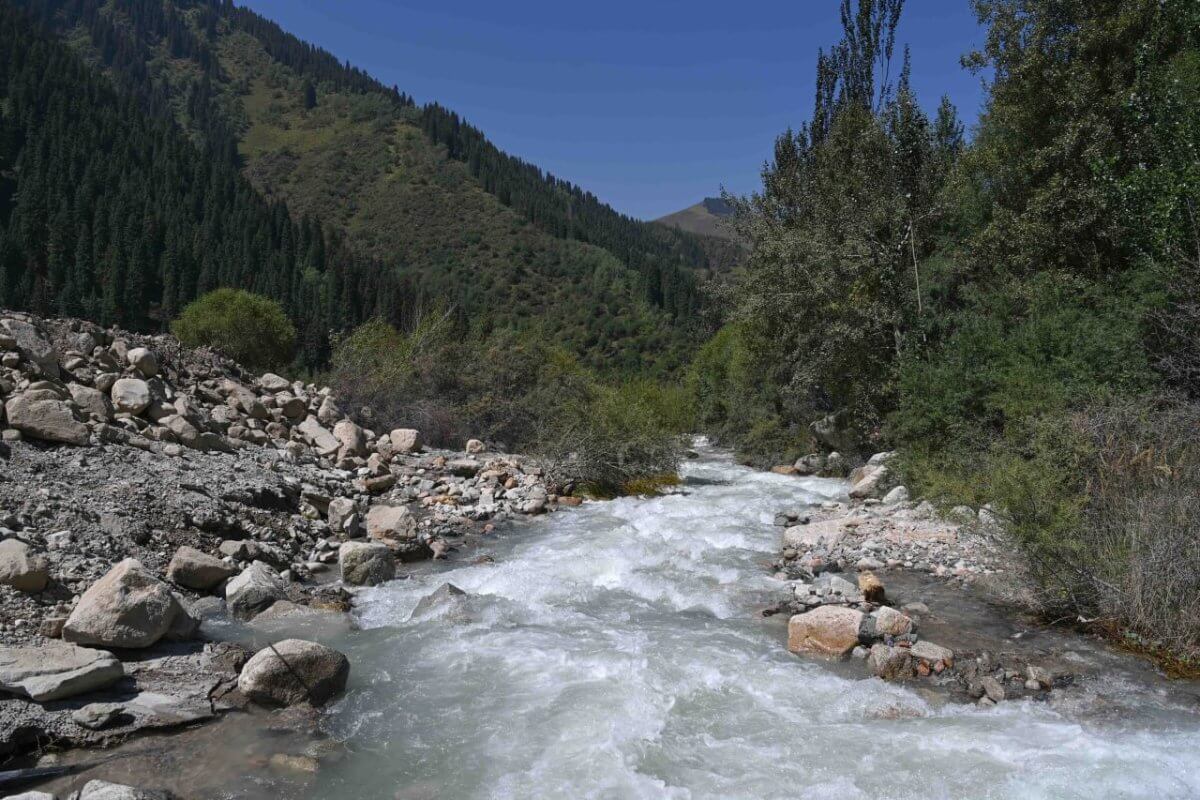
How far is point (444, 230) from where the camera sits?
81.8 meters

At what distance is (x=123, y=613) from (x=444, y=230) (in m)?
79.9

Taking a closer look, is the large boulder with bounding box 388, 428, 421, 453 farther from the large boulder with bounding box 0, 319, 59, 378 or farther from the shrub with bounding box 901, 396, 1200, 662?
the shrub with bounding box 901, 396, 1200, 662

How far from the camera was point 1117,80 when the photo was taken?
1428cm

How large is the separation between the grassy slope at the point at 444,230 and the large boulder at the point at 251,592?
127 feet

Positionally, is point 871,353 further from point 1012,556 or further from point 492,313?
point 492,313

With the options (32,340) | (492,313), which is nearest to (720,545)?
(32,340)

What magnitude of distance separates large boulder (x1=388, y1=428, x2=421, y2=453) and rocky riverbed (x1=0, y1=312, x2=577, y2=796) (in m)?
0.05

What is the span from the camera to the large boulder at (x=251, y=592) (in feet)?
24.7

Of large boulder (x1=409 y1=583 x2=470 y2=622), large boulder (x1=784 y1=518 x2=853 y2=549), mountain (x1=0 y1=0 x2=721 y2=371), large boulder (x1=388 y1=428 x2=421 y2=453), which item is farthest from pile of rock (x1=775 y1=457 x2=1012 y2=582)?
mountain (x1=0 y1=0 x2=721 y2=371)

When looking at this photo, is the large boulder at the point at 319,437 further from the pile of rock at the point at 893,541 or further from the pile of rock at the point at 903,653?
the pile of rock at the point at 903,653

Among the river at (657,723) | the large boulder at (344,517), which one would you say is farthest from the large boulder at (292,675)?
the large boulder at (344,517)

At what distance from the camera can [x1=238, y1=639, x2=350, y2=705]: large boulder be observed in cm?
562

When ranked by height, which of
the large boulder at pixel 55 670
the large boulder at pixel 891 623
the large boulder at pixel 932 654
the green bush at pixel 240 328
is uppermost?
the green bush at pixel 240 328

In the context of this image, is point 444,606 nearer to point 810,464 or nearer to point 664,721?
point 664,721
